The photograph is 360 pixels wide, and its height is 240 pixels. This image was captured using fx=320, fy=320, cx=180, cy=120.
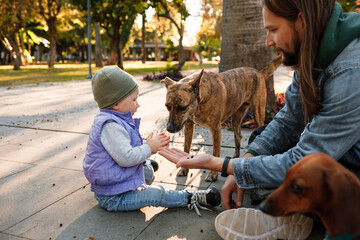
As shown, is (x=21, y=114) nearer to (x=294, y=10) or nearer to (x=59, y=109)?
(x=59, y=109)

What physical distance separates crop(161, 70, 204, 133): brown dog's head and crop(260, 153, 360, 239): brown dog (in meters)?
2.17

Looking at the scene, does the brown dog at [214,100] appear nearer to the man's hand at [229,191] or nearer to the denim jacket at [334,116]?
the man's hand at [229,191]

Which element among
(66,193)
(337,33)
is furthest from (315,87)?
(66,193)

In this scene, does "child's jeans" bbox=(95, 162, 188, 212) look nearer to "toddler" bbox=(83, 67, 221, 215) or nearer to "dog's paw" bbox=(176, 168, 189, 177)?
"toddler" bbox=(83, 67, 221, 215)

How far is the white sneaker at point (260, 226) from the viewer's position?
2.44 meters

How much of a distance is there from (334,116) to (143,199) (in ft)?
6.20

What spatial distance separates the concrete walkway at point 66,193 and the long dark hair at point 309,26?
146cm

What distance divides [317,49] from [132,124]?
1.92 meters

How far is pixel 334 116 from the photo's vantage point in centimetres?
214

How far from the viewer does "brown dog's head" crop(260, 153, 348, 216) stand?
167cm

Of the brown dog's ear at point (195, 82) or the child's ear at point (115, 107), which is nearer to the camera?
the child's ear at point (115, 107)

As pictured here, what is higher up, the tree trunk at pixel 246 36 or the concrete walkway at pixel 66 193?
the tree trunk at pixel 246 36

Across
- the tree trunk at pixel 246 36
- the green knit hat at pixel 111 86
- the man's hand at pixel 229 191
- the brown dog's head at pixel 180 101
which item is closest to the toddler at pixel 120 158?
the green knit hat at pixel 111 86

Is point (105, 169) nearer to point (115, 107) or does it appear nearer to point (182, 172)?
point (115, 107)
